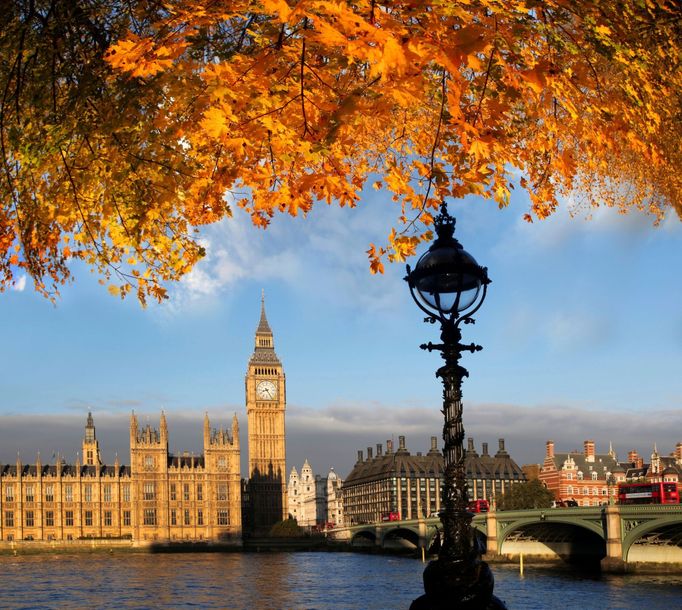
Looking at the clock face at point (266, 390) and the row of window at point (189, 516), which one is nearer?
the row of window at point (189, 516)

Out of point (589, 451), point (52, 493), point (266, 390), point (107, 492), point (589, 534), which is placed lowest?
point (589, 534)

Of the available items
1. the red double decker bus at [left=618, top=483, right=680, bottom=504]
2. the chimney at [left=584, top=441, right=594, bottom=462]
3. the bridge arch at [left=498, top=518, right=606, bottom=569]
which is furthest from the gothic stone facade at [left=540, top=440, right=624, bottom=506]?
the red double decker bus at [left=618, top=483, right=680, bottom=504]

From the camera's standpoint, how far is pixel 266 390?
12419 cm

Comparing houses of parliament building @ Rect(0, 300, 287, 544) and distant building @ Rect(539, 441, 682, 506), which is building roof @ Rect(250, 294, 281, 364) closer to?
houses of parliament building @ Rect(0, 300, 287, 544)

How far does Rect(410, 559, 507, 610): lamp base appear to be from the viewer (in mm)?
4496

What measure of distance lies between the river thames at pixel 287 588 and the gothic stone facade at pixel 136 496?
3529cm

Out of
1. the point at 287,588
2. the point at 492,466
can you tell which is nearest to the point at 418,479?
the point at 492,466

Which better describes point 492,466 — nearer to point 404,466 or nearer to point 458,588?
point 404,466

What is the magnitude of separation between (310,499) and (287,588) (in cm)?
12928

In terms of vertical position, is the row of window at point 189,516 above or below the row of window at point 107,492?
below

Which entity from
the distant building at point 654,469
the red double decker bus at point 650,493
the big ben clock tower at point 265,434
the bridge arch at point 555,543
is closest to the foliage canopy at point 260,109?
the red double decker bus at point 650,493

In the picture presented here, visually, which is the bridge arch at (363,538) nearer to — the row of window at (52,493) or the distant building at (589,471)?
the distant building at (589,471)

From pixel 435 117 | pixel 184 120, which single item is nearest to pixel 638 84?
pixel 435 117

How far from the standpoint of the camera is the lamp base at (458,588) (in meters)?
4.50
